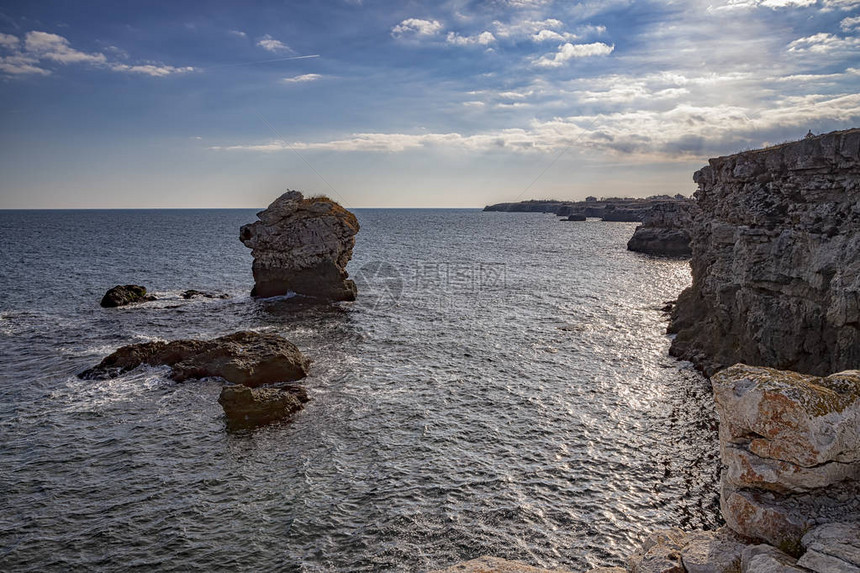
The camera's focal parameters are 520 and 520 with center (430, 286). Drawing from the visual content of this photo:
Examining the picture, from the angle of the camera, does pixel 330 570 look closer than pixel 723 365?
Yes

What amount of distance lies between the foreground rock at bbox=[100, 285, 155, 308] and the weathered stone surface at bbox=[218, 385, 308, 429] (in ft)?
105

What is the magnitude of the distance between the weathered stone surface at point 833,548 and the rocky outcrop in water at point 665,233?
3840 inches

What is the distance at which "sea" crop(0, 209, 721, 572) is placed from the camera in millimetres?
16109


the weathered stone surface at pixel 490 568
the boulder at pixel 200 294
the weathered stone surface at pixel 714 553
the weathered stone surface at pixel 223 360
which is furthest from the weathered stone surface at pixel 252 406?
the boulder at pixel 200 294

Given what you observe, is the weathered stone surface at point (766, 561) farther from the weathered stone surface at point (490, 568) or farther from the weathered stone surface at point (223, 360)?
the weathered stone surface at point (223, 360)

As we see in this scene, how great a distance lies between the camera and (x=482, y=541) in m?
16.0

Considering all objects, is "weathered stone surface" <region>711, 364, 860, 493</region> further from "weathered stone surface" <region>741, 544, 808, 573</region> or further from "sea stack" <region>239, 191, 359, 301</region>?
"sea stack" <region>239, 191, 359, 301</region>

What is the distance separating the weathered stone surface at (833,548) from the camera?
27.6 feet

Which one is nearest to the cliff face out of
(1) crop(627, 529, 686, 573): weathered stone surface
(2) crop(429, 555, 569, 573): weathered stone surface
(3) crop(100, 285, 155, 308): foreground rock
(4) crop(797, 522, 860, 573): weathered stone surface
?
(1) crop(627, 529, 686, 573): weathered stone surface

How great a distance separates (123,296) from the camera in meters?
50.9

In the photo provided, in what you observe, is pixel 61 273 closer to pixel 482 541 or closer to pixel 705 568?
pixel 482 541

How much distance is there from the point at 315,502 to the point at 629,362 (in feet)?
74.1

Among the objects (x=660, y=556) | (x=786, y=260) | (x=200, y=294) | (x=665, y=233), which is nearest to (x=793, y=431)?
(x=660, y=556)

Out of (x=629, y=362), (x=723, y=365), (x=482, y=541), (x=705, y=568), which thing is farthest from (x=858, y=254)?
(x=482, y=541)
